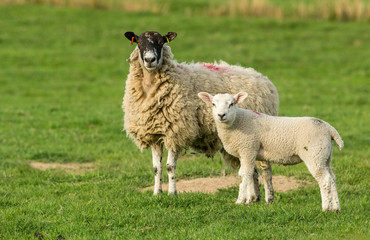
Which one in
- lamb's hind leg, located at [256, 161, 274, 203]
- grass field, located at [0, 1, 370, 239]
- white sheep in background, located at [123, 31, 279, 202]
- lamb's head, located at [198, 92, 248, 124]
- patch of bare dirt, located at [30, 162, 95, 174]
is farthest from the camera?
patch of bare dirt, located at [30, 162, 95, 174]

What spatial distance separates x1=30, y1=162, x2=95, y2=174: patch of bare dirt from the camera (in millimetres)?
11912

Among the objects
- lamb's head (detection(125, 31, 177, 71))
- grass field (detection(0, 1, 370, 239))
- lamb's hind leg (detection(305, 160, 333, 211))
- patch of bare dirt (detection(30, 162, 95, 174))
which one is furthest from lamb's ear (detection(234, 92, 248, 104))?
patch of bare dirt (detection(30, 162, 95, 174))

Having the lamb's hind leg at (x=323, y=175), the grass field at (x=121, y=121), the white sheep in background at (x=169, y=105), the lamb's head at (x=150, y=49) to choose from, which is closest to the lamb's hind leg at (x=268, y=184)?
the white sheep in background at (x=169, y=105)

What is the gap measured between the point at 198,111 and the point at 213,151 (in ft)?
2.33

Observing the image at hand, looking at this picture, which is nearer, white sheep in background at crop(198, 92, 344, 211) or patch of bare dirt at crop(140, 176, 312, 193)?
white sheep in background at crop(198, 92, 344, 211)

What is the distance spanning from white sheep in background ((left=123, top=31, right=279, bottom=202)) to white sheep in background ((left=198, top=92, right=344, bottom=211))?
3.37 ft

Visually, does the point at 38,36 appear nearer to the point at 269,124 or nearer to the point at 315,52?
the point at 315,52

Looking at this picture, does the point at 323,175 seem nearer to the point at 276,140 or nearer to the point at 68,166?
the point at 276,140

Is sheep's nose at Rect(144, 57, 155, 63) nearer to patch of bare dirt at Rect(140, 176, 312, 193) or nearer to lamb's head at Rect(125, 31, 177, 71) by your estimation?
lamb's head at Rect(125, 31, 177, 71)

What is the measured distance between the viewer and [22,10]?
3231 cm

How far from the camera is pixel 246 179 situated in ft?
26.7

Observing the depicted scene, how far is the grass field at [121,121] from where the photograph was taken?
7.41 metres

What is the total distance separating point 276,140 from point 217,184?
2.59 metres

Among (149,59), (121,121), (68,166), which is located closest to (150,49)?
(149,59)
